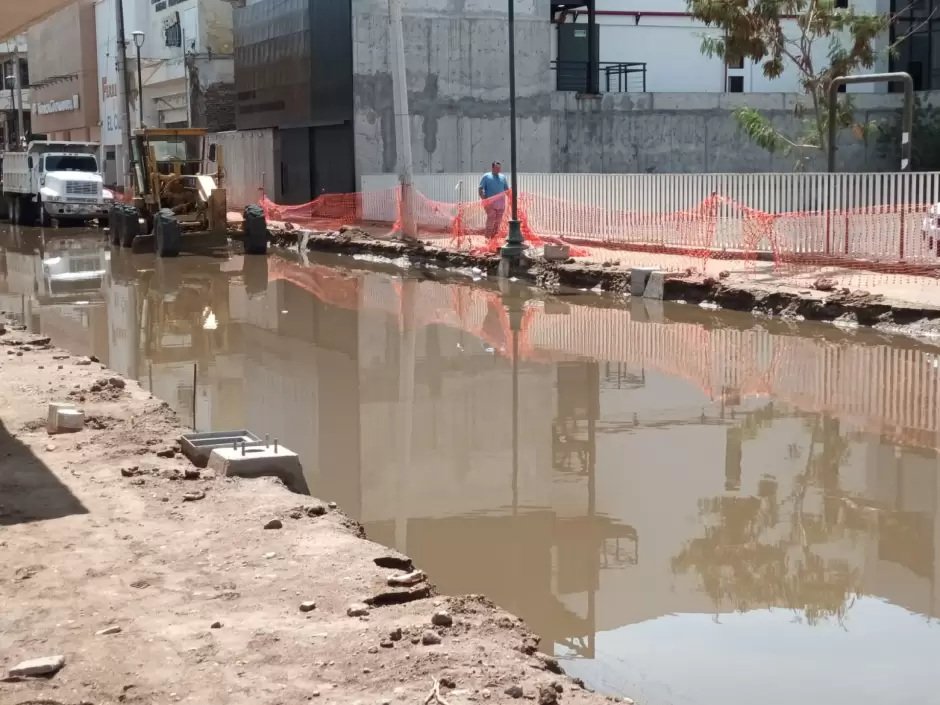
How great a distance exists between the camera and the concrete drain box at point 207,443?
8.46 metres

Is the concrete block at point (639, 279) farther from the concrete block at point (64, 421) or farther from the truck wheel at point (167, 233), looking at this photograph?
the concrete block at point (64, 421)

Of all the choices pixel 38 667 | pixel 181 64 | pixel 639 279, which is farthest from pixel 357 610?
pixel 181 64

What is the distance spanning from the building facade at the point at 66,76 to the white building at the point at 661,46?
30042 mm

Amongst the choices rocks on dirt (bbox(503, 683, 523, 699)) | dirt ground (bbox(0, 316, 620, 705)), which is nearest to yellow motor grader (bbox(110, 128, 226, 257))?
dirt ground (bbox(0, 316, 620, 705))

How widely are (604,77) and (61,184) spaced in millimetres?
17296

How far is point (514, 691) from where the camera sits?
453 cm

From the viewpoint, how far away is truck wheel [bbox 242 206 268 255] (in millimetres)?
28203

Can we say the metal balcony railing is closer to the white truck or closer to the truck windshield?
the white truck

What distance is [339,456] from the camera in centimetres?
979

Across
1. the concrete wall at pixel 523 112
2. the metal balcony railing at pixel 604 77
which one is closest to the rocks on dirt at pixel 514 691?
the concrete wall at pixel 523 112

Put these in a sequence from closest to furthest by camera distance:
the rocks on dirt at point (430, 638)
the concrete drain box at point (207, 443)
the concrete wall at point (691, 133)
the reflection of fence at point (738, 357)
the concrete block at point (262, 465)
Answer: the rocks on dirt at point (430, 638) → the concrete block at point (262, 465) → the concrete drain box at point (207, 443) → the reflection of fence at point (738, 357) → the concrete wall at point (691, 133)

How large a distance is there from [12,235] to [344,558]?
1378 inches

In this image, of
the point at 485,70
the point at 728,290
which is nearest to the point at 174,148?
the point at 485,70

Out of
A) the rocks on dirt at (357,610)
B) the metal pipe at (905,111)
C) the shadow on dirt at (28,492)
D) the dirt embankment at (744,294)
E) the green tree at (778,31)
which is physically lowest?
the rocks on dirt at (357,610)
